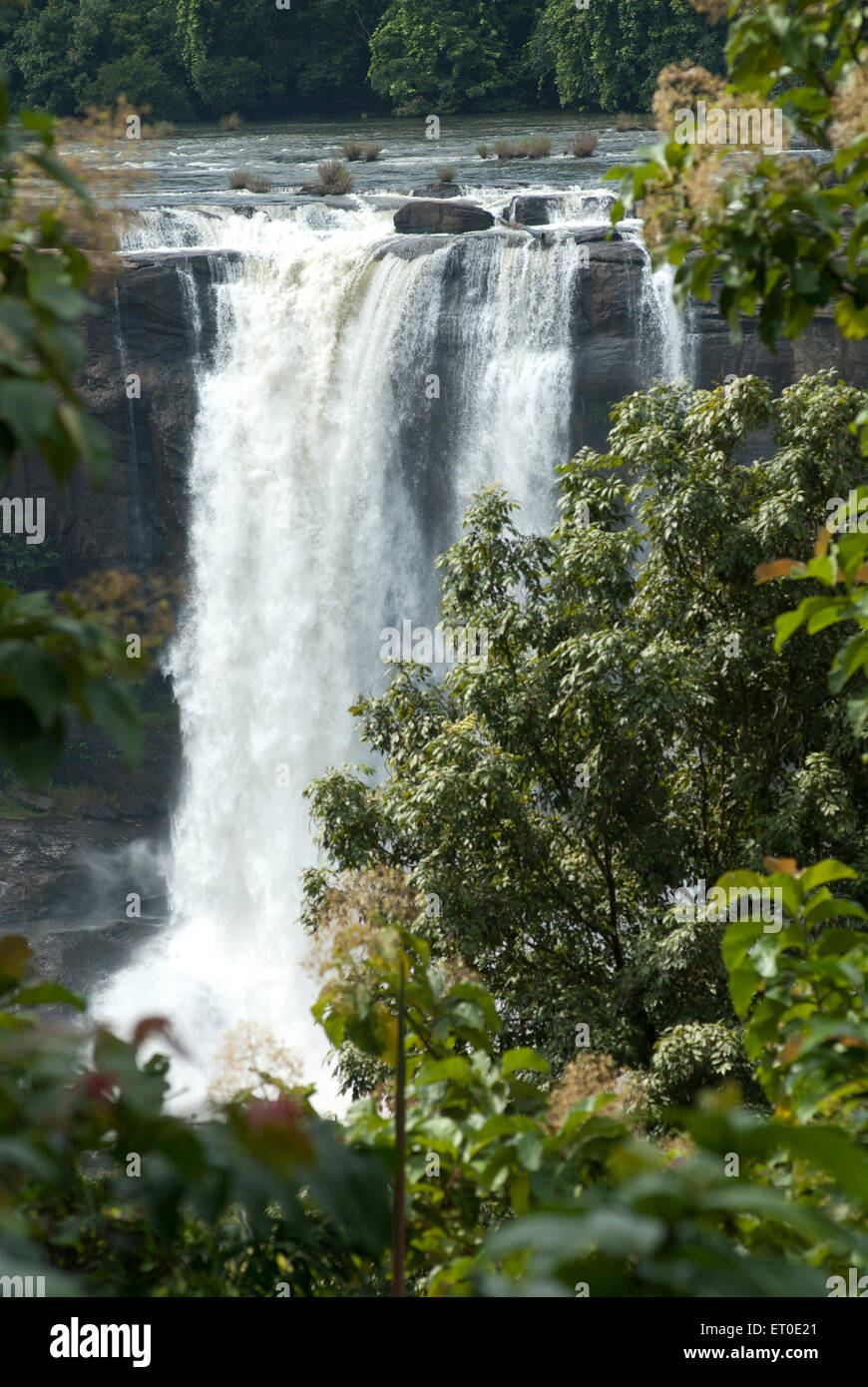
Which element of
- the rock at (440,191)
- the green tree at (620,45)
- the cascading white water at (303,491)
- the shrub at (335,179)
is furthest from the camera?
the green tree at (620,45)

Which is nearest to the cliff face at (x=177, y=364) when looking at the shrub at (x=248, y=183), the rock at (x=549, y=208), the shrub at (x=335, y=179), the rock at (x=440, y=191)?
the rock at (x=549, y=208)

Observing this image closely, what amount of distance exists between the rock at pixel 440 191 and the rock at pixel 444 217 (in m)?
1.67

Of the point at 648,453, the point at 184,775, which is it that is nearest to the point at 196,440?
the point at 184,775

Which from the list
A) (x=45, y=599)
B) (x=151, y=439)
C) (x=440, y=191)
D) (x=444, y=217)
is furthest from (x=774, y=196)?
(x=440, y=191)

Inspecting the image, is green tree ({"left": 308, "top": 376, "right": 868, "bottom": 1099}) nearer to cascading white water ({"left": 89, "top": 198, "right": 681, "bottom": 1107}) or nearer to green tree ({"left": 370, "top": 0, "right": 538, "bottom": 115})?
cascading white water ({"left": 89, "top": 198, "right": 681, "bottom": 1107})

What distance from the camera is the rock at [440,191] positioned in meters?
18.4

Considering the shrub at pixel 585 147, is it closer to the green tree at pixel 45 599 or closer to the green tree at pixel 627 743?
the green tree at pixel 627 743

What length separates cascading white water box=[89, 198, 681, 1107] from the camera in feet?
Result: 52.0

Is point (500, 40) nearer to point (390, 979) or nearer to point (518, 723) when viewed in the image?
point (518, 723)

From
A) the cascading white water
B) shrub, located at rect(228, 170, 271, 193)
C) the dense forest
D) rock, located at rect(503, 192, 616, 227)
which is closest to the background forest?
the cascading white water

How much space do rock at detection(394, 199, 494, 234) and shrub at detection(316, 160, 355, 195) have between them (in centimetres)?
268

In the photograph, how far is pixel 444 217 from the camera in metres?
16.7

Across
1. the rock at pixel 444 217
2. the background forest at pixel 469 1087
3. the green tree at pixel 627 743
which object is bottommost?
the background forest at pixel 469 1087

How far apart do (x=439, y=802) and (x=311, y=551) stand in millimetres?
10778
